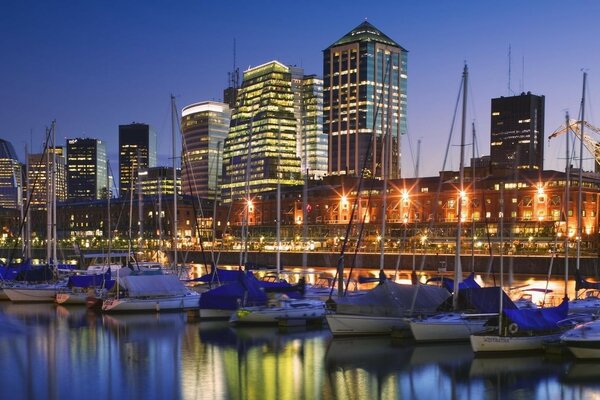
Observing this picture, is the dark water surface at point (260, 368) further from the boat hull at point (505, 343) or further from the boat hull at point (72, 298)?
the boat hull at point (72, 298)

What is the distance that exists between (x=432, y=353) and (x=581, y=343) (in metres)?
6.51

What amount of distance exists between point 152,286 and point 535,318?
27.1 meters

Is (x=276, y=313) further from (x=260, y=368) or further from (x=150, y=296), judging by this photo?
(x=150, y=296)

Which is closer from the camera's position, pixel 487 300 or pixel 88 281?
pixel 487 300

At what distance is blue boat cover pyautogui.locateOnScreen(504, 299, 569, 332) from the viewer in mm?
34594

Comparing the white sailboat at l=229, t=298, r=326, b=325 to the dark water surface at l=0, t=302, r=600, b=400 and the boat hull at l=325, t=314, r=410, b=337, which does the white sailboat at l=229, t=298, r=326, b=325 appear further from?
the boat hull at l=325, t=314, r=410, b=337

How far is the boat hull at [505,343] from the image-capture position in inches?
1348

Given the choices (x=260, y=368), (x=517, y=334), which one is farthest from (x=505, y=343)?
(x=260, y=368)

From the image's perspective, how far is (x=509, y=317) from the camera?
34.5 m

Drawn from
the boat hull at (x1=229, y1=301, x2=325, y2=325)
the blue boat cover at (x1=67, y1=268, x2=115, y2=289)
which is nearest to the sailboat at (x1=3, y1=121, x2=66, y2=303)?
the blue boat cover at (x1=67, y1=268, x2=115, y2=289)

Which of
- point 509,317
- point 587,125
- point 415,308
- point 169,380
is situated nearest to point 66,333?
point 169,380

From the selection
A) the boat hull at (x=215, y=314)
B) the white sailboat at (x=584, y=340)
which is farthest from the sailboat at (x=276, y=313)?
the white sailboat at (x=584, y=340)

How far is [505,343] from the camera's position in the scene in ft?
113

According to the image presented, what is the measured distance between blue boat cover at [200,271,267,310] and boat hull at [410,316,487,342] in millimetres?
11466
